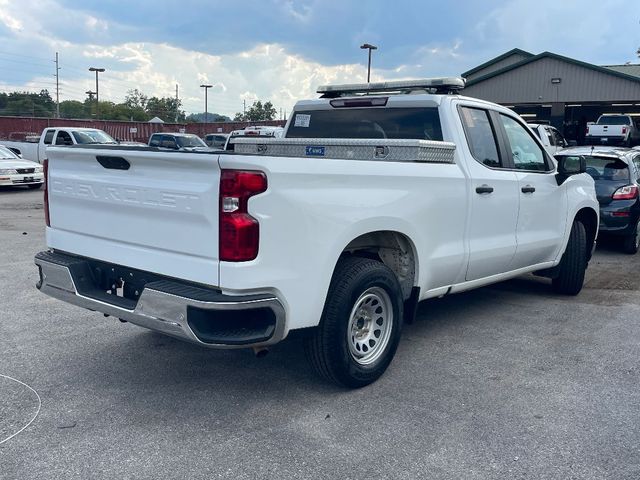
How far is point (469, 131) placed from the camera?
538 centimetres

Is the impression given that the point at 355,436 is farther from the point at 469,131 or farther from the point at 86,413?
the point at 469,131

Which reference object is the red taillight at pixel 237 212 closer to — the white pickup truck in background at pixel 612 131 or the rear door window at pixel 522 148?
the rear door window at pixel 522 148

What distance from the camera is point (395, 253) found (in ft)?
15.8

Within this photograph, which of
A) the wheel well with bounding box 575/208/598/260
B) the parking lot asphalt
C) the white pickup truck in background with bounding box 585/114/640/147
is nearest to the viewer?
the parking lot asphalt

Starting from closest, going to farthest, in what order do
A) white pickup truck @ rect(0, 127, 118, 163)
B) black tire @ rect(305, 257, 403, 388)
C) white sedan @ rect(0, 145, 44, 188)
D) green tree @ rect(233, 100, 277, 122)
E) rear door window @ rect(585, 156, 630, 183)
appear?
1. black tire @ rect(305, 257, 403, 388)
2. rear door window @ rect(585, 156, 630, 183)
3. white sedan @ rect(0, 145, 44, 188)
4. white pickup truck @ rect(0, 127, 118, 163)
5. green tree @ rect(233, 100, 277, 122)

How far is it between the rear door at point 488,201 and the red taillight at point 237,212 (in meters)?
2.31

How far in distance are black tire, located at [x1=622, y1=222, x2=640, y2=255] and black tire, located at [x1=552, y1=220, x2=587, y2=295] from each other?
3562 mm

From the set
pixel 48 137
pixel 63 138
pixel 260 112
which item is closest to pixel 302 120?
pixel 63 138

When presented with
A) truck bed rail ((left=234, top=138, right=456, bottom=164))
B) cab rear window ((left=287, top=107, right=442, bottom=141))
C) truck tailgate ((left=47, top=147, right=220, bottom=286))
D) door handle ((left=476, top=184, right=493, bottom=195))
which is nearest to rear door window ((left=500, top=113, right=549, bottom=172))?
door handle ((left=476, top=184, right=493, bottom=195))

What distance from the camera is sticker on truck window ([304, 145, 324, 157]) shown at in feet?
16.1

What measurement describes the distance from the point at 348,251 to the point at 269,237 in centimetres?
106

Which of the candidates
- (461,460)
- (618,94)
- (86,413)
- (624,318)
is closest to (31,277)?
(86,413)

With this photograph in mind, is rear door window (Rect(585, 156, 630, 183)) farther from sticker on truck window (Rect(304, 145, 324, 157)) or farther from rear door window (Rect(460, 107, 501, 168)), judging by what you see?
sticker on truck window (Rect(304, 145, 324, 157))

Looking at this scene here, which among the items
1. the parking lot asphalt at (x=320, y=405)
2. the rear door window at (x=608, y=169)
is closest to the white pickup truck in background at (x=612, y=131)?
the rear door window at (x=608, y=169)
